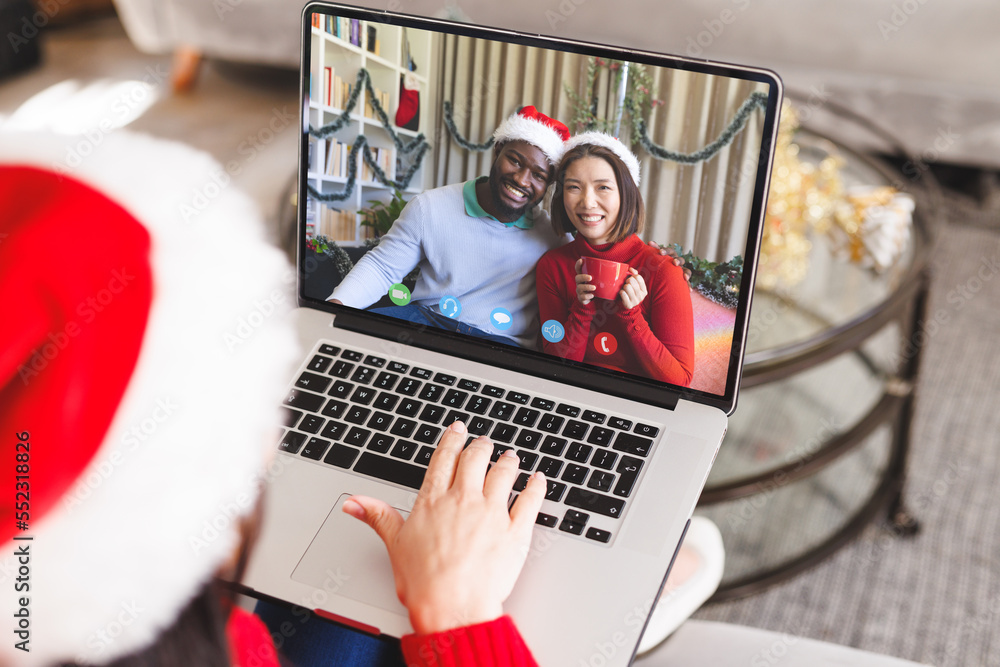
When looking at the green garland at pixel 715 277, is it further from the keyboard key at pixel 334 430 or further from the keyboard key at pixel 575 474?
the keyboard key at pixel 334 430

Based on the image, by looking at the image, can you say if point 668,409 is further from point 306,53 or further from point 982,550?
point 982,550

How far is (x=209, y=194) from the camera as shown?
1.33ft

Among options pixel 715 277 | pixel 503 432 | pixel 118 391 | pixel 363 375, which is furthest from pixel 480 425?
pixel 118 391

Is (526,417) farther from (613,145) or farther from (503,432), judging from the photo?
(613,145)

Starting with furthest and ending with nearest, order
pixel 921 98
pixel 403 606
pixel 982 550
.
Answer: pixel 921 98 < pixel 982 550 < pixel 403 606

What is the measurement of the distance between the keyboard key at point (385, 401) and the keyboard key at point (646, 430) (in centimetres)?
21

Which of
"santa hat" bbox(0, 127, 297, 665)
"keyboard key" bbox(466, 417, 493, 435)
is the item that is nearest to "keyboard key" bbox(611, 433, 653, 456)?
"keyboard key" bbox(466, 417, 493, 435)

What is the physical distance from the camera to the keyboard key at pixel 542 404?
651mm

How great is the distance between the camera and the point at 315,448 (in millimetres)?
634

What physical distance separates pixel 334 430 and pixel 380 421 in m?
0.04

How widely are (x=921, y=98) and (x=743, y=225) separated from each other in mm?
1585

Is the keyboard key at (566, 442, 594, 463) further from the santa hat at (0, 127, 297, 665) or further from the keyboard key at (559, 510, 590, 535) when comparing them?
the santa hat at (0, 127, 297, 665)

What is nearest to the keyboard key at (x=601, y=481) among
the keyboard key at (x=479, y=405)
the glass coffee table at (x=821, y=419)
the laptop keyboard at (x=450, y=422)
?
the laptop keyboard at (x=450, y=422)

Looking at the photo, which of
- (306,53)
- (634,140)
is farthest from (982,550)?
(306,53)
